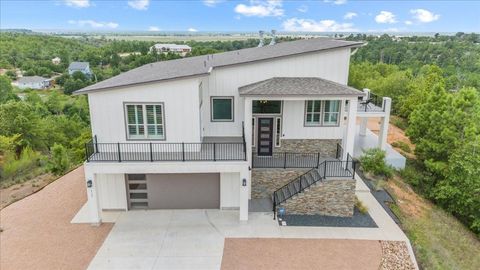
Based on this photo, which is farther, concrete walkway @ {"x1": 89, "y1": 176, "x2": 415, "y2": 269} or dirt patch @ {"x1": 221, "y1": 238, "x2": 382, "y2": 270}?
concrete walkway @ {"x1": 89, "y1": 176, "x2": 415, "y2": 269}

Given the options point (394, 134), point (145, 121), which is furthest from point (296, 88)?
point (394, 134)

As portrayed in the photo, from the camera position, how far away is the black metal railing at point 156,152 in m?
12.8

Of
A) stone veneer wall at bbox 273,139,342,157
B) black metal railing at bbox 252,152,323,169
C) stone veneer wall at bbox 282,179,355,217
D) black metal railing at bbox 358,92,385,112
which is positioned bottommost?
stone veneer wall at bbox 282,179,355,217

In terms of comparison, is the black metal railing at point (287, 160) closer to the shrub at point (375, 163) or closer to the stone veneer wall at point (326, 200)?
the stone veneer wall at point (326, 200)

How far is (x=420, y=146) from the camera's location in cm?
2114

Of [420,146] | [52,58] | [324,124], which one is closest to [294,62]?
[324,124]

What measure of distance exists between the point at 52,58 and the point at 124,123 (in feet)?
373

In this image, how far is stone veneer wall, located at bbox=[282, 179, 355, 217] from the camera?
1346 centimetres

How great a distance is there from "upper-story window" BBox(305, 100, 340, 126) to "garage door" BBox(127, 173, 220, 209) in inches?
210

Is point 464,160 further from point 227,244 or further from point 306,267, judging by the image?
point 227,244

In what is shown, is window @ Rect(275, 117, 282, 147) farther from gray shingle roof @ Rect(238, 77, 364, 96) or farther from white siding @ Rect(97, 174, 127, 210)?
white siding @ Rect(97, 174, 127, 210)

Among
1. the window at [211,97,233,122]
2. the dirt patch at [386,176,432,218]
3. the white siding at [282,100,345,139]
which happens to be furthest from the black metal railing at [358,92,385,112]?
the window at [211,97,233,122]

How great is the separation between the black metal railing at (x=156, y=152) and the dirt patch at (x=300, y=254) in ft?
10.9

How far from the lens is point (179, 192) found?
45.5 ft
